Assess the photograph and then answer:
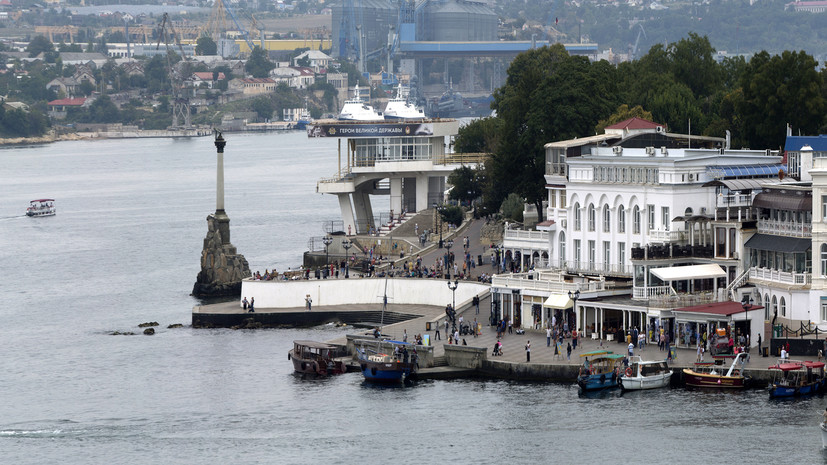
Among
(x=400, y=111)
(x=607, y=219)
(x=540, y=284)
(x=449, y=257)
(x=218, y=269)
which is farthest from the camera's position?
(x=400, y=111)

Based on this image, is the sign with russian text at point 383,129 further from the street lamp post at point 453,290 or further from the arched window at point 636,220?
the arched window at point 636,220

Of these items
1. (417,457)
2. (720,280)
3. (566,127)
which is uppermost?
(566,127)

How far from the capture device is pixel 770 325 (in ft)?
211

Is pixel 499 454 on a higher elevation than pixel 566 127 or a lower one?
lower

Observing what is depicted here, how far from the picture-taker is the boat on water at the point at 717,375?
194 ft

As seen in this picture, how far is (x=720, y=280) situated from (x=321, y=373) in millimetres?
15480

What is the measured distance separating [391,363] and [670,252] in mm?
11878

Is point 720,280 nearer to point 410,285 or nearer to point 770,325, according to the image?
point 770,325

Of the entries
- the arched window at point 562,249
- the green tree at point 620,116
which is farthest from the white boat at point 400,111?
the arched window at point 562,249

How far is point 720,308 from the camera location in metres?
63.0

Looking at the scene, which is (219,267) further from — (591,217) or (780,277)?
(780,277)

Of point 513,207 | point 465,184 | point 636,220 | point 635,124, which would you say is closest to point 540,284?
point 636,220

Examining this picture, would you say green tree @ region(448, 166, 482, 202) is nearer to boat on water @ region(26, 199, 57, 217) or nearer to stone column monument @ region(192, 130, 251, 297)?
stone column monument @ region(192, 130, 251, 297)

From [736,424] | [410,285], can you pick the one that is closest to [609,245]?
[410,285]
